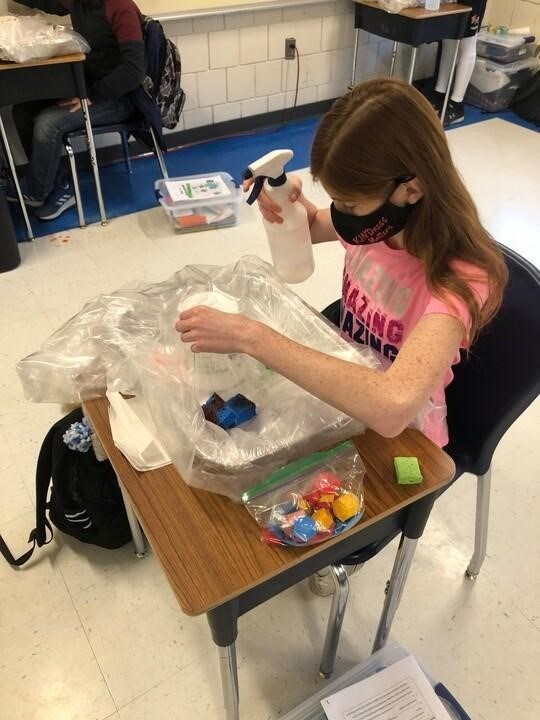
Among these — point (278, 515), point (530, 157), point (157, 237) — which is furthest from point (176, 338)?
point (530, 157)

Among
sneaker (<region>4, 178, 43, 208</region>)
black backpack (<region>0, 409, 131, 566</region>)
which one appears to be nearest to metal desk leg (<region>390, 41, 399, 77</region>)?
sneaker (<region>4, 178, 43, 208</region>)

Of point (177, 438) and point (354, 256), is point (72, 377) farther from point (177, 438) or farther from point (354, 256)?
point (354, 256)

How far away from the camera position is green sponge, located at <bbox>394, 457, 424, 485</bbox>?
80 cm

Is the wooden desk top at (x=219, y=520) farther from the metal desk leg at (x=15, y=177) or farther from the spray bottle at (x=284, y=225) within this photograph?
the metal desk leg at (x=15, y=177)

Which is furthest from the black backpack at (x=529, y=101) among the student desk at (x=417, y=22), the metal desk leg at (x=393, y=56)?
the metal desk leg at (x=393, y=56)

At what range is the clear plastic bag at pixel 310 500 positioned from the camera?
0.74 m

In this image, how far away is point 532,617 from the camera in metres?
1.35

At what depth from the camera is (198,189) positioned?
2.80m

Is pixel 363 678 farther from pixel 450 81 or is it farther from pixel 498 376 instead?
pixel 450 81

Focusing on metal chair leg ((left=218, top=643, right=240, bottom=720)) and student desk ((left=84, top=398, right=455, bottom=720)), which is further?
metal chair leg ((left=218, top=643, right=240, bottom=720))

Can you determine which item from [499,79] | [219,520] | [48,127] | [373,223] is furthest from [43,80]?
[499,79]

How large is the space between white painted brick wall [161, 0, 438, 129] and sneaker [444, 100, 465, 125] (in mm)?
508

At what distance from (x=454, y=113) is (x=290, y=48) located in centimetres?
116

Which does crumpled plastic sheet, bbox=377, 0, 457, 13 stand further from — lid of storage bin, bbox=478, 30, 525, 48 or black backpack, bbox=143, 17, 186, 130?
black backpack, bbox=143, 17, 186, 130
